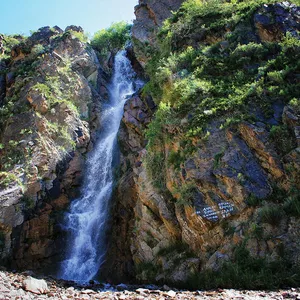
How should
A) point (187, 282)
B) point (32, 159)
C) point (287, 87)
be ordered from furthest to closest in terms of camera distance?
point (32, 159) < point (287, 87) < point (187, 282)

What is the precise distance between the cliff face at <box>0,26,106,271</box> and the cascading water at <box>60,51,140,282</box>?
28.4 inches

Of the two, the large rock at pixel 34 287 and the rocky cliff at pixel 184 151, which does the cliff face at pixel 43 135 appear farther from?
the large rock at pixel 34 287

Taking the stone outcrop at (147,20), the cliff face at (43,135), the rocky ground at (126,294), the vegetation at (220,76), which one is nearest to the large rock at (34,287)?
the rocky ground at (126,294)

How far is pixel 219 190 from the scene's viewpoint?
11.6 meters

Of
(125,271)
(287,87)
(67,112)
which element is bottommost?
(125,271)

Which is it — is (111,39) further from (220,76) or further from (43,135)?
(220,76)

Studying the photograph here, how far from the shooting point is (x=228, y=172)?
38.0 ft

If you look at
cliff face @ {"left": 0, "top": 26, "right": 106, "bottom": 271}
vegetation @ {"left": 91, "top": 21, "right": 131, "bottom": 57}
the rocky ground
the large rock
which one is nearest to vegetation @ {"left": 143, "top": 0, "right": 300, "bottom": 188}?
the rocky ground

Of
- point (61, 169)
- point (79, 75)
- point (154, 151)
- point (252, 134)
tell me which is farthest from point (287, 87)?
point (79, 75)

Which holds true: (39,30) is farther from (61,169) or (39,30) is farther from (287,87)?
(287,87)

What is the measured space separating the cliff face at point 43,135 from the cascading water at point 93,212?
72cm

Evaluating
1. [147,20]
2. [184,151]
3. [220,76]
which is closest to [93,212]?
[184,151]

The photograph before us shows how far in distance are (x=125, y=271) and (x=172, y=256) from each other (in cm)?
512

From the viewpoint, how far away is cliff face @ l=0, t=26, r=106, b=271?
18.7 metres
